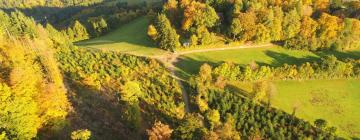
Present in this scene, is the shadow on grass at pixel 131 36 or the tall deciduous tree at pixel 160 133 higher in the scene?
the shadow on grass at pixel 131 36

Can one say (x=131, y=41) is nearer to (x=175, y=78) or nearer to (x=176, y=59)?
(x=176, y=59)

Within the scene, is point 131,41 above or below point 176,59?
above

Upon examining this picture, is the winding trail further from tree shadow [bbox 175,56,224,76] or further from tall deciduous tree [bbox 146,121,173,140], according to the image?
tall deciduous tree [bbox 146,121,173,140]

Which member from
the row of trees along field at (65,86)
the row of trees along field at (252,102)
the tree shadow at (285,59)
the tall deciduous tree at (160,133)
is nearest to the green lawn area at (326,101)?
the row of trees along field at (252,102)

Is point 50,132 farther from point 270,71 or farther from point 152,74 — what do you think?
point 270,71

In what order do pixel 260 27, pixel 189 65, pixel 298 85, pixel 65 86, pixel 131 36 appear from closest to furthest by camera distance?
1. pixel 65 86
2. pixel 298 85
3. pixel 189 65
4. pixel 260 27
5. pixel 131 36

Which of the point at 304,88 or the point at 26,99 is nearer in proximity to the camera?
the point at 26,99

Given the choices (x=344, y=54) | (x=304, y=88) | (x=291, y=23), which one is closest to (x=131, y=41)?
(x=291, y=23)

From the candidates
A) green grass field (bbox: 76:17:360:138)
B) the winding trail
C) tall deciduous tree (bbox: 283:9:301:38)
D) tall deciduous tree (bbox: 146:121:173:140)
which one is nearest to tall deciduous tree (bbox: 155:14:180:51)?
the winding trail

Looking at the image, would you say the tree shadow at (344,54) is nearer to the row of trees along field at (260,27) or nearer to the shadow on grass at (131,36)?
the row of trees along field at (260,27)
